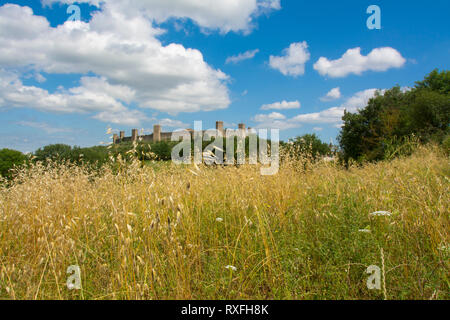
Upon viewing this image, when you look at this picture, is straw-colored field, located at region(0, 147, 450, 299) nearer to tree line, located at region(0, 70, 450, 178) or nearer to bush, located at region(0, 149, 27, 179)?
tree line, located at region(0, 70, 450, 178)

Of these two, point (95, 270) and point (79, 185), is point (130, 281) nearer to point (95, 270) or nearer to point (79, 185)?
point (95, 270)

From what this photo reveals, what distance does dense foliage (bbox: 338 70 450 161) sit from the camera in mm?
16719

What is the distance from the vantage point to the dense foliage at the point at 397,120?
1672 centimetres

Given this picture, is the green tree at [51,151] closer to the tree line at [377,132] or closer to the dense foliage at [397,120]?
the tree line at [377,132]

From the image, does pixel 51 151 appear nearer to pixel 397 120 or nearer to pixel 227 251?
pixel 227 251

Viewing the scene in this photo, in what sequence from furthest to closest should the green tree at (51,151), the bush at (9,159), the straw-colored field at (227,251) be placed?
the green tree at (51,151) → the bush at (9,159) → the straw-colored field at (227,251)

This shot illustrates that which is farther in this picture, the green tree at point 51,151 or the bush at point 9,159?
the green tree at point 51,151

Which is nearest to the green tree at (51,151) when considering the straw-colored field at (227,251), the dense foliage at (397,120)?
the straw-colored field at (227,251)

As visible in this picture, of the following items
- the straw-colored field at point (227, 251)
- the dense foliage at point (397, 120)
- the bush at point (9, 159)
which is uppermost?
the dense foliage at point (397, 120)

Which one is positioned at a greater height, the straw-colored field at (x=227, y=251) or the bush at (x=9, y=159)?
the bush at (x=9, y=159)

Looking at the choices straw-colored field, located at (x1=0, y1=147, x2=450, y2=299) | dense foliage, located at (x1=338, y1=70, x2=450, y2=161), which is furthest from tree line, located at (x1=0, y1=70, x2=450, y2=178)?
straw-colored field, located at (x1=0, y1=147, x2=450, y2=299)

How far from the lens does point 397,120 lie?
800 inches

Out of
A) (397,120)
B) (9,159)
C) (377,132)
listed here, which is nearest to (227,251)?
(9,159)
